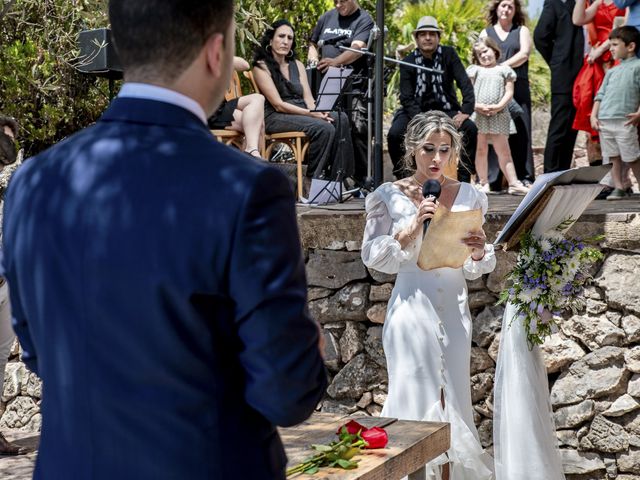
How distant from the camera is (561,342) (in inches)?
254

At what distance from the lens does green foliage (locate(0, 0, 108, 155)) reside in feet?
32.1

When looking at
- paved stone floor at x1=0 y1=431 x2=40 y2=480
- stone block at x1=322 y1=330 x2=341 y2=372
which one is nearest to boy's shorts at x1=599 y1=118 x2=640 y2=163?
stone block at x1=322 y1=330 x2=341 y2=372

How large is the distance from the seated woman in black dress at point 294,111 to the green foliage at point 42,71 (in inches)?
76.3

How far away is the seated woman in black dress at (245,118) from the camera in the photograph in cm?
838

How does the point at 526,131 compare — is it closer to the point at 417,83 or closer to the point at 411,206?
the point at 417,83

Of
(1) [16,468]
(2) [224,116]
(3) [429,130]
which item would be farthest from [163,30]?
(2) [224,116]

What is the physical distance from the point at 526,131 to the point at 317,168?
2092 mm

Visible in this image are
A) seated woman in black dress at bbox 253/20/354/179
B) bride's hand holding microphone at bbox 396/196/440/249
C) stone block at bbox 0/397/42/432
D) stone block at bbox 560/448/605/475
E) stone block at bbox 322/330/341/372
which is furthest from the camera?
seated woman in black dress at bbox 253/20/354/179

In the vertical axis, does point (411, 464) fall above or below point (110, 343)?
below

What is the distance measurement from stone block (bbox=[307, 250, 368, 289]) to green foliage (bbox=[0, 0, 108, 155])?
392cm

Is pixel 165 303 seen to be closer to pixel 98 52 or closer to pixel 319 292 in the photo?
pixel 319 292

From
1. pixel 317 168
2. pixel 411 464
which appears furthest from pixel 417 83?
pixel 411 464

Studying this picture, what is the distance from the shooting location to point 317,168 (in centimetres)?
846

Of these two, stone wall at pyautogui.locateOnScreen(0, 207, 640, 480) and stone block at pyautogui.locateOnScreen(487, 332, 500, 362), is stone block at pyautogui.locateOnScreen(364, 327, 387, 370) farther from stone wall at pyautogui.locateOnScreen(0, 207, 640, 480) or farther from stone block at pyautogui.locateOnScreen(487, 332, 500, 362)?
stone block at pyautogui.locateOnScreen(487, 332, 500, 362)
